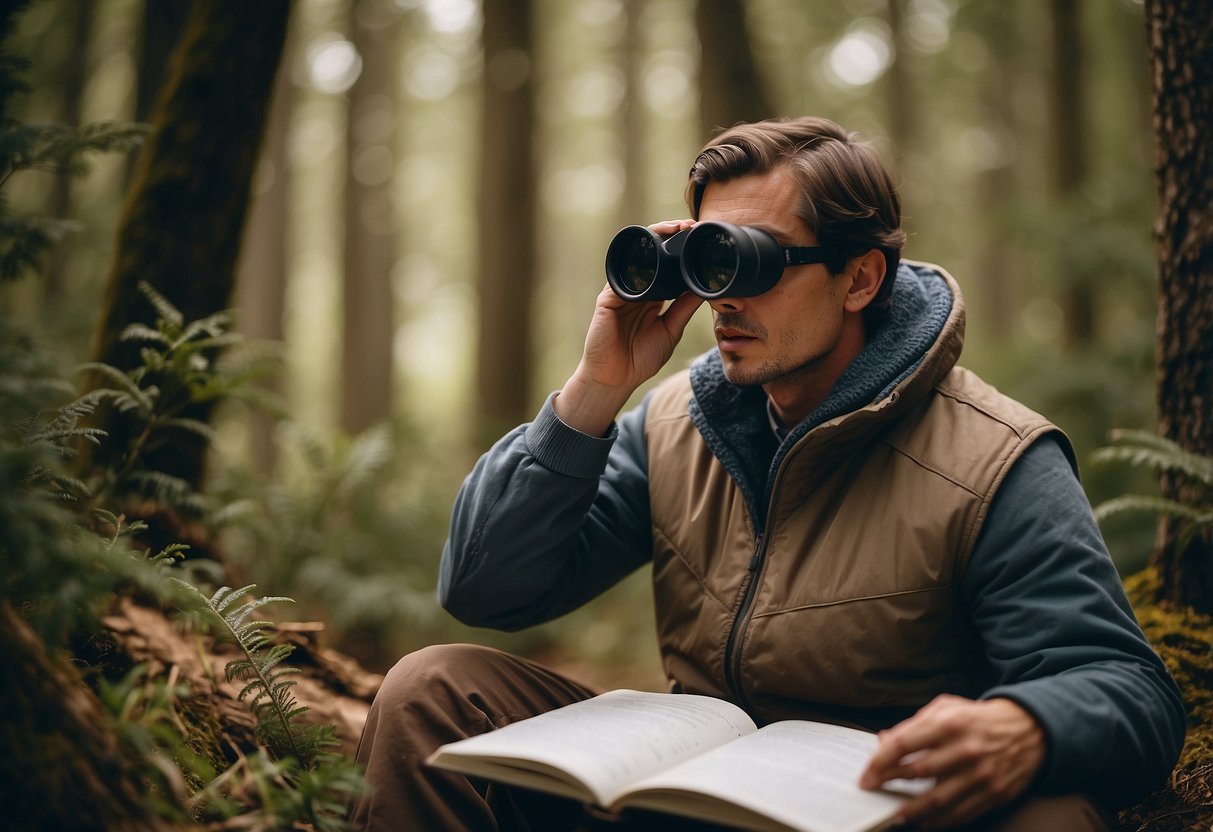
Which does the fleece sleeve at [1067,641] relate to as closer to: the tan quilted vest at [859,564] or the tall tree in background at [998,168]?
the tan quilted vest at [859,564]

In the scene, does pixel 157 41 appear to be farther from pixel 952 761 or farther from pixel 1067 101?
pixel 1067 101

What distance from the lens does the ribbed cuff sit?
2373 millimetres

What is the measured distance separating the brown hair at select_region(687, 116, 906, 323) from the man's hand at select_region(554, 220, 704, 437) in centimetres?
30

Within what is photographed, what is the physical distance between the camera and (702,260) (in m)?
2.34

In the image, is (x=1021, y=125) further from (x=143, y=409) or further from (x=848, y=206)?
(x=143, y=409)

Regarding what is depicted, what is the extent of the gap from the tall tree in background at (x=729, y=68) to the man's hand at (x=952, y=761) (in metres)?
5.50

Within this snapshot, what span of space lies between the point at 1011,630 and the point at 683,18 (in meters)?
13.8

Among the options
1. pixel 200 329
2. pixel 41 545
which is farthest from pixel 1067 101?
pixel 41 545

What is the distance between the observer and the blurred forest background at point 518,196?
18.1 ft

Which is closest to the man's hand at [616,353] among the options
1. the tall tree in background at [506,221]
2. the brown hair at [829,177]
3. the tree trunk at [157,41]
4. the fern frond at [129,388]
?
the brown hair at [829,177]

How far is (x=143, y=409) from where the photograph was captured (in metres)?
2.82

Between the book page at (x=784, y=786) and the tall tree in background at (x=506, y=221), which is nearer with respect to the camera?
the book page at (x=784, y=786)

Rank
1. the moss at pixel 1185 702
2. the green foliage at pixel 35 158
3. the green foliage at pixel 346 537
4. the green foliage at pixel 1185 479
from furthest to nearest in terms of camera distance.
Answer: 1. the green foliage at pixel 346 537
2. the green foliage at pixel 1185 479
3. the moss at pixel 1185 702
4. the green foliage at pixel 35 158

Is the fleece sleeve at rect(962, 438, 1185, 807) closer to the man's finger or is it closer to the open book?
the man's finger
